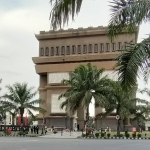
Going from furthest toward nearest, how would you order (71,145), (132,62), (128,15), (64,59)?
(64,59) → (71,145) → (128,15) → (132,62)

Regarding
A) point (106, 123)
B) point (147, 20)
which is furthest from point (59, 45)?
point (147, 20)

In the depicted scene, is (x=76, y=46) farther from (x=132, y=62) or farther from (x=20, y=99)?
(x=132, y=62)

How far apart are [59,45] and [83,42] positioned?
17.0 ft

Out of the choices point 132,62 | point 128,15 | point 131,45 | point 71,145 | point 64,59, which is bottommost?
point 71,145

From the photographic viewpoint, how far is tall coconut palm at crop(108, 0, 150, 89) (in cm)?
961

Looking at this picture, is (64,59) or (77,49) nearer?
(64,59)

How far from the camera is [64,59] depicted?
7094 cm

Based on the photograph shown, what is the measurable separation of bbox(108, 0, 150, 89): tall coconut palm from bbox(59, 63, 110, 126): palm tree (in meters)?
30.4

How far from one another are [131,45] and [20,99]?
4678 centimetres

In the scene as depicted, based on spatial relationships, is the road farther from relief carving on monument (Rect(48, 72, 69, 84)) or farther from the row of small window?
the row of small window

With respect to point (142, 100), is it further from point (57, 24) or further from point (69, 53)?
point (57, 24)

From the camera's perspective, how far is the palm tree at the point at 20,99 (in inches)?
2163

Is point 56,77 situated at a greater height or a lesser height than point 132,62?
greater

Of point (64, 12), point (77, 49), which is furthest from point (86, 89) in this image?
point (64, 12)
